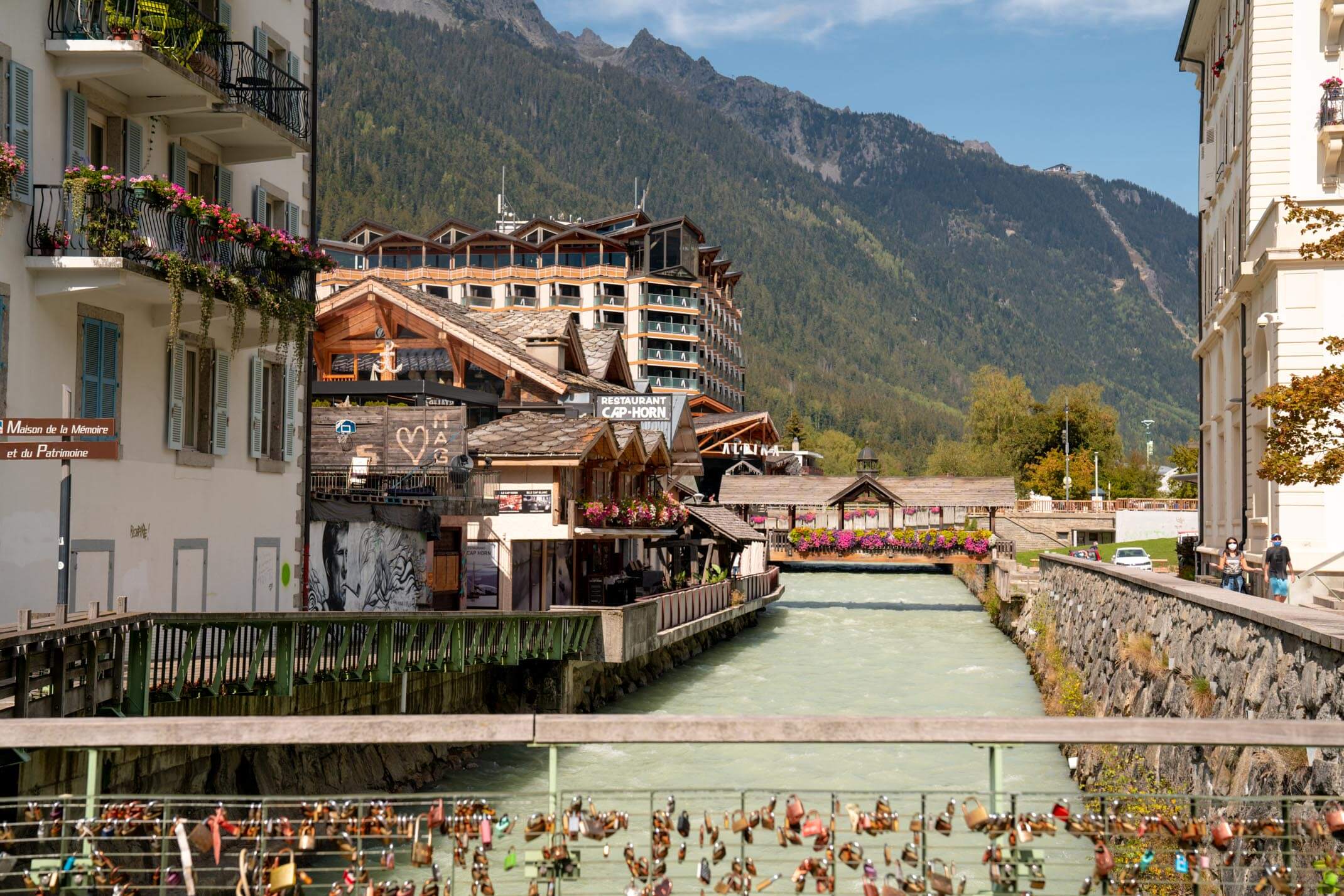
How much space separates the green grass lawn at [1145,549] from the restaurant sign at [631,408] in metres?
35.2

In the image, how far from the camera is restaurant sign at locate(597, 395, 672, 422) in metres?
39.3

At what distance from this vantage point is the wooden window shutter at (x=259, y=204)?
77.3 feet

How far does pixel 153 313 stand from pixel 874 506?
157 feet

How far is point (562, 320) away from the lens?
1802 inches

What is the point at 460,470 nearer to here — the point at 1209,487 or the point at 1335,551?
the point at 1335,551

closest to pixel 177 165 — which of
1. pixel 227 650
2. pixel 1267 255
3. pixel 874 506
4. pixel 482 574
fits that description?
pixel 227 650

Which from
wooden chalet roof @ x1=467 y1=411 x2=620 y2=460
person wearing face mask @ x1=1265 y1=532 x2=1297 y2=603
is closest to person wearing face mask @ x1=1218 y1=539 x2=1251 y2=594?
person wearing face mask @ x1=1265 y1=532 x2=1297 y2=603

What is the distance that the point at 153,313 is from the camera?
19938 millimetres

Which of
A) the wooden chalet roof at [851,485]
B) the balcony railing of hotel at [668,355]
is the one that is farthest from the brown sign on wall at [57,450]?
the balcony railing of hotel at [668,355]

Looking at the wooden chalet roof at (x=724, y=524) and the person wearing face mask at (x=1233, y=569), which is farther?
the wooden chalet roof at (x=724, y=524)

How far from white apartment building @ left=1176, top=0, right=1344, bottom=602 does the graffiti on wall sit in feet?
53.4

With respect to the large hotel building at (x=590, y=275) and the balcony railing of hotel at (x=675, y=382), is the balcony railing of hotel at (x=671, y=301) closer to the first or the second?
the large hotel building at (x=590, y=275)

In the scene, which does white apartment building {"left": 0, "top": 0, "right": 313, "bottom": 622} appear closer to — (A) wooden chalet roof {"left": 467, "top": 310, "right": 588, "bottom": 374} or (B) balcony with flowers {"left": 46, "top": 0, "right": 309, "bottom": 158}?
(B) balcony with flowers {"left": 46, "top": 0, "right": 309, "bottom": 158}

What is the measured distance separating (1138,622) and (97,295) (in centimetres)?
1508
